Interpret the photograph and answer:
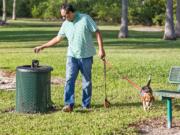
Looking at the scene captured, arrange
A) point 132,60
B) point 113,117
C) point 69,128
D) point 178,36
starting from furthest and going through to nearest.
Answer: point 178,36 < point 132,60 < point 113,117 < point 69,128

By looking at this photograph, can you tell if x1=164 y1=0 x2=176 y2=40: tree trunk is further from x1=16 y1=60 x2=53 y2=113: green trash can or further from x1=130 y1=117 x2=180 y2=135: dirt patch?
x1=130 y1=117 x2=180 y2=135: dirt patch

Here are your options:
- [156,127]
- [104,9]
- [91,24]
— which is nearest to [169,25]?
[91,24]

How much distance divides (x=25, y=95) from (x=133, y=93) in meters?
3.27

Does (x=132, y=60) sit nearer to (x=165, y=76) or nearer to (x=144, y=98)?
(x=165, y=76)

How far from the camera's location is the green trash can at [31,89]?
376 inches

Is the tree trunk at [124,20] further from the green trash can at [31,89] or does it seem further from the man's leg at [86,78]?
the green trash can at [31,89]

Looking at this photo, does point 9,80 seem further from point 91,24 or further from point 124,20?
point 124,20

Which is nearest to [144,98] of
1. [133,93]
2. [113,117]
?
[113,117]

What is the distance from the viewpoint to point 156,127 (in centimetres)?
859

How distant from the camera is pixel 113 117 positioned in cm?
921

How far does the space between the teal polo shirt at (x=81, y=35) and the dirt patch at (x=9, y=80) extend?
329cm

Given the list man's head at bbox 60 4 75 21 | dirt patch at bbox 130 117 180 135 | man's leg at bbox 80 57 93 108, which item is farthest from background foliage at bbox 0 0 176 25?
dirt patch at bbox 130 117 180 135

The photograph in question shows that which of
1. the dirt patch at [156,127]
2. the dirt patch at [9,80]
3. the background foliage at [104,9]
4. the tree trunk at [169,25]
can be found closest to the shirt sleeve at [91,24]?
the dirt patch at [156,127]

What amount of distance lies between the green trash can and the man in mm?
429
